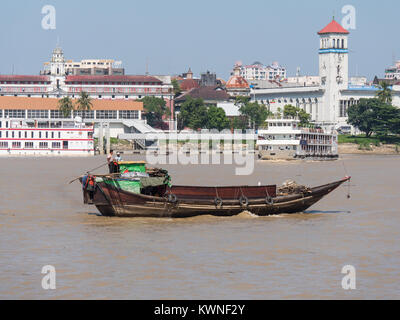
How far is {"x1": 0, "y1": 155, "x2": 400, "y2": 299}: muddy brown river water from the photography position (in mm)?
23562

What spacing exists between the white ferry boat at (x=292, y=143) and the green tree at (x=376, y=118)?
46.5m

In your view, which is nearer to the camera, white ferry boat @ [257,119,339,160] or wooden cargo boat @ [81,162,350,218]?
wooden cargo boat @ [81,162,350,218]

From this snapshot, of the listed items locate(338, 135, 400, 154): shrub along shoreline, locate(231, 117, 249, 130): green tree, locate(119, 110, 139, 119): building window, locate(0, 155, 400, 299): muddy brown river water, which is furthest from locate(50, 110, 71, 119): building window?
locate(0, 155, 400, 299): muddy brown river water

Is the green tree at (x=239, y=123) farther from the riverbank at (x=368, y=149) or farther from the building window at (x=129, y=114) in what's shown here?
the riverbank at (x=368, y=149)

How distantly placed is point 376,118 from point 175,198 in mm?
134240

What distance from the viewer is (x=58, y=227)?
35656 mm

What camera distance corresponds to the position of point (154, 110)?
191 meters

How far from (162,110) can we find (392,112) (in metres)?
52.0

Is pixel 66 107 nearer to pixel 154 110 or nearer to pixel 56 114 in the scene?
pixel 56 114

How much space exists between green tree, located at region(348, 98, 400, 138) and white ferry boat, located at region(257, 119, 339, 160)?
153 ft

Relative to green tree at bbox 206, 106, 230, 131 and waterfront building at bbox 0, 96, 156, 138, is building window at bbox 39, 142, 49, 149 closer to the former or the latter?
waterfront building at bbox 0, 96, 156, 138

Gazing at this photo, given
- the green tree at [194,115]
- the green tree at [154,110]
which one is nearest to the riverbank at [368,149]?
the green tree at [194,115]

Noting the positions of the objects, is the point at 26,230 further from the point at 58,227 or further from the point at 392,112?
the point at 392,112

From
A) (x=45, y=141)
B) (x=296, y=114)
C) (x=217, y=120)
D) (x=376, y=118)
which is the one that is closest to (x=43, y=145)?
(x=45, y=141)
